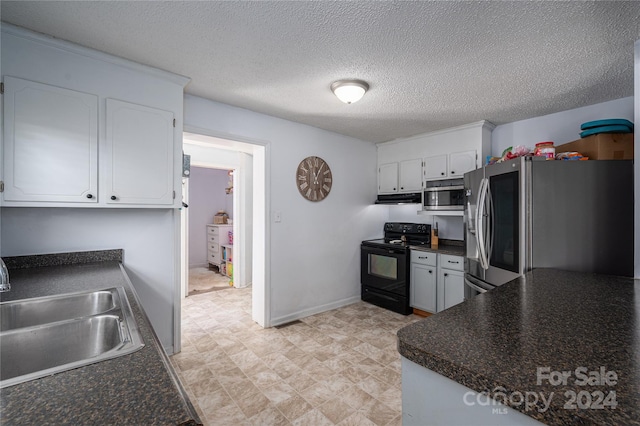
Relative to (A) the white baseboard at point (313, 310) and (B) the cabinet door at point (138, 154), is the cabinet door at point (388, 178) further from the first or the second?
(B) the cabinet door at point (138, 154)

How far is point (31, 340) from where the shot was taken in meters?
1.05

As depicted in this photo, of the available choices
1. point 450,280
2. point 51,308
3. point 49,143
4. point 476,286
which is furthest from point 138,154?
point 450,280

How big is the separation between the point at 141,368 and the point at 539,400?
0.92 metres

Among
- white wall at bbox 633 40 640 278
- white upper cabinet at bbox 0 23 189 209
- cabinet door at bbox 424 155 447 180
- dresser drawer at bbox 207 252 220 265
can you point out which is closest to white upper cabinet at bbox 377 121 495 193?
cabinet door at bbox 424 155 447 180

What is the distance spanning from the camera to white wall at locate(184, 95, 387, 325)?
298cm

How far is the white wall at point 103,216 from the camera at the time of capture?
175 cm

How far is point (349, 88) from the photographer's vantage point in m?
2.28

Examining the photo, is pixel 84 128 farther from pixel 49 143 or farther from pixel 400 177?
pixel 400 177

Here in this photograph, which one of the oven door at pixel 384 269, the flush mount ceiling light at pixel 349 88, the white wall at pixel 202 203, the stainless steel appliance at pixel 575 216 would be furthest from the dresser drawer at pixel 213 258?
the stainless steel appliance at pixel 575 216

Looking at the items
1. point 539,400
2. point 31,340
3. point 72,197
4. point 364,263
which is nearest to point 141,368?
point 31,340

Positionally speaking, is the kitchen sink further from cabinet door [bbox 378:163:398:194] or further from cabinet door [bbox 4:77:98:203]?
cabinet door [bbox 378:163:398:194]

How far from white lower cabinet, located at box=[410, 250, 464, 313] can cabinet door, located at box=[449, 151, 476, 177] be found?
1015 millimetres

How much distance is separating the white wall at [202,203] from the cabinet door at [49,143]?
4644 millimetres

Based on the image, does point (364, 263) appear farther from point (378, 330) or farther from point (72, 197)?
point (72, 197)
